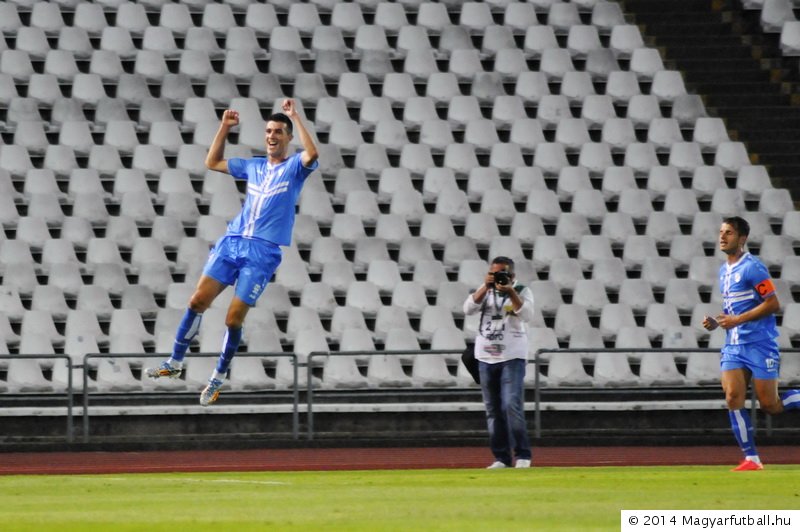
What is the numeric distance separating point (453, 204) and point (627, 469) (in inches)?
217

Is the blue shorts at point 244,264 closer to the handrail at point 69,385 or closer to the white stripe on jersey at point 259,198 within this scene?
the white stripe on jersey at point 259,198

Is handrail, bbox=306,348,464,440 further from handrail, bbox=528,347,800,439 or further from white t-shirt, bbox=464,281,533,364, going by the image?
white t-shirt, bbox=464,281,533,364

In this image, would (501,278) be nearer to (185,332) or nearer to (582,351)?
(185,332)

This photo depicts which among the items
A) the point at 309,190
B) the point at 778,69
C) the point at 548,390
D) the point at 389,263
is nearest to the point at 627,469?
the point at 548,390

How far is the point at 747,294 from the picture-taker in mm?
10688

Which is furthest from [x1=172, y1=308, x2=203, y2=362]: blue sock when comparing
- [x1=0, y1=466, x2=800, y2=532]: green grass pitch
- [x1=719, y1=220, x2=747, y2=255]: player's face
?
[x1=719, y1=220, x2=747, y2=255]: player's face

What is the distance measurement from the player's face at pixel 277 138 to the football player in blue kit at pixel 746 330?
325 centimetres

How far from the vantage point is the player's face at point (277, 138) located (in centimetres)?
978

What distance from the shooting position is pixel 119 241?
52.3 ft

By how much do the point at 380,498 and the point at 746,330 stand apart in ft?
11.3

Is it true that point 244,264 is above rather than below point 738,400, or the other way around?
above

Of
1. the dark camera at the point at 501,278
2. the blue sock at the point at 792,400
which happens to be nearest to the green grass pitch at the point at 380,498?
the blue sock at the point at 792,400

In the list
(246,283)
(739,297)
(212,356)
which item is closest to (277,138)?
(246,283)

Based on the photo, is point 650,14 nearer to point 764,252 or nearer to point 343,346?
point 764,252
